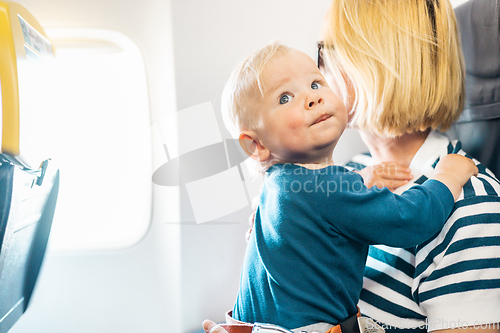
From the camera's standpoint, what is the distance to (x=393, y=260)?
1098 mm

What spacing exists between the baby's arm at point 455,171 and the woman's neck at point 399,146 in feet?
0.52

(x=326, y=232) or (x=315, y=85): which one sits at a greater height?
(x=315, y=85)

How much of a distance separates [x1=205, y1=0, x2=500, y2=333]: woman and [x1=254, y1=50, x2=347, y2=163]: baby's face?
0.65ft

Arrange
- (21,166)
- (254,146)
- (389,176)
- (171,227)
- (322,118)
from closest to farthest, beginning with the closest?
(21,166), (322,118), (254,146), (389,176), (171,227)

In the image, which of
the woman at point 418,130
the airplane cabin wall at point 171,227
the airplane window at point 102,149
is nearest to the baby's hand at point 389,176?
the woman at point 418,130

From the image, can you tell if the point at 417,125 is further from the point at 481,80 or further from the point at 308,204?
the point at 308,204

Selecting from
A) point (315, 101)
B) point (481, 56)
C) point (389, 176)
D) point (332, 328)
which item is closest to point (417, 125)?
point (389, 176)

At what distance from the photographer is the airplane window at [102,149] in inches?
61.7

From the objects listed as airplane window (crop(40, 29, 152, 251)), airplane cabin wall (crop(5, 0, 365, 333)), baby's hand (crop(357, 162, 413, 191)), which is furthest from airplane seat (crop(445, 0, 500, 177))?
airplane window (crop(40, 29, 152, 251))

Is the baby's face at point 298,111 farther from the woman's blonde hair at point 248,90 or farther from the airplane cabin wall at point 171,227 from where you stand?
the airplane cabin wall at point 171,227

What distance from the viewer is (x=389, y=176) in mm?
1167

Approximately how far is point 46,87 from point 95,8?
61 centimetres

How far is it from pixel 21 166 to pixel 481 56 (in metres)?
1.26

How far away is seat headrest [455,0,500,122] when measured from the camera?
1078 mm
